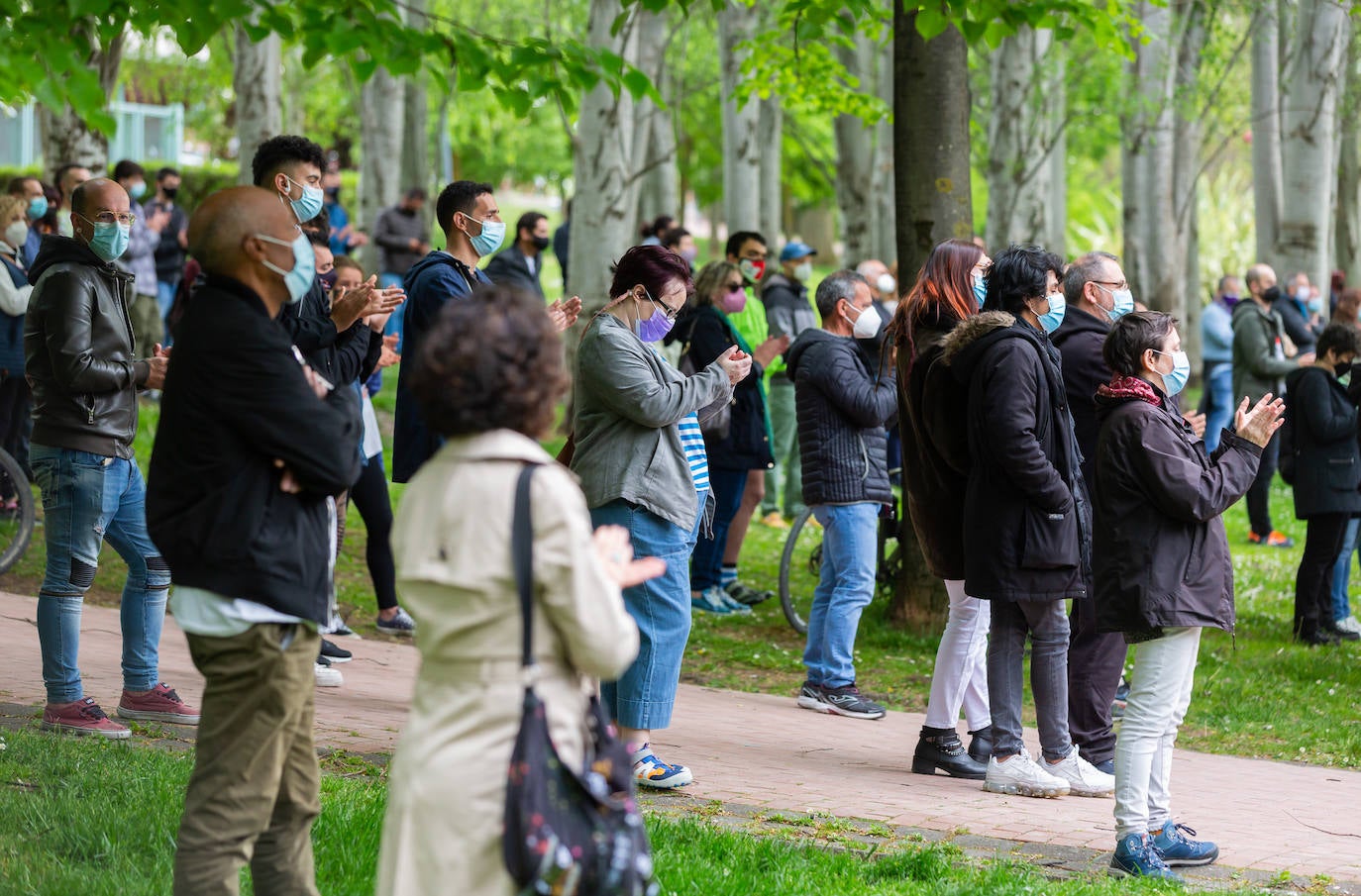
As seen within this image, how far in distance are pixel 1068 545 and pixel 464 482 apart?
3668 mm

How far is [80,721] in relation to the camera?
650 cm

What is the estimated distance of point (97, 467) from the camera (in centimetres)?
643

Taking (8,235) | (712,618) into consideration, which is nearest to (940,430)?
(712,618)

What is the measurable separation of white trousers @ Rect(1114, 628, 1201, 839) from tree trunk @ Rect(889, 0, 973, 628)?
4.17 metres

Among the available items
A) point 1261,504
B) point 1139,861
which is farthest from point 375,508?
point 1261,504

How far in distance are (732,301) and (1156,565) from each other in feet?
18.2

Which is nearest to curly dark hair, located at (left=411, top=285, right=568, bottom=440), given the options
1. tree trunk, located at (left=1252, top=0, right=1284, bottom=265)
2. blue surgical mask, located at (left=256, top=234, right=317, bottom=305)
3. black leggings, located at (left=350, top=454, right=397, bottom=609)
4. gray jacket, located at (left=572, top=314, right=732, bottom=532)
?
blue surgical mask, located at (left=256, top=234, right=317, bottom=305)

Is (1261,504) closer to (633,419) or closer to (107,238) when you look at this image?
(633,419)

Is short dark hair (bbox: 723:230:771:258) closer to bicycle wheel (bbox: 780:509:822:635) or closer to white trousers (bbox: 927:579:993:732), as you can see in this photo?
bicycle wheel (bbox: 780:509:822:635)

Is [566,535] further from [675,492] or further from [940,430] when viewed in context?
[940,430]

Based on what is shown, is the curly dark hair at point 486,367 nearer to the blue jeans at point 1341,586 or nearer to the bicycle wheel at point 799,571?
the bicycle wheel at point 799,571

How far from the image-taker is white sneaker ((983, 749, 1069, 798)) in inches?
263

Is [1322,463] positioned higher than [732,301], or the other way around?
[732,301]

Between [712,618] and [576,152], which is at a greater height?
[576,152]
